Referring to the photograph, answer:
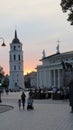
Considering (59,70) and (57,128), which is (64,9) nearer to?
(57,128)

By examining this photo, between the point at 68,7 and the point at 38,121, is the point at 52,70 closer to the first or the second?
the point at 38,121

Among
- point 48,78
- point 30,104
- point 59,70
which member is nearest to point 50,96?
point 30,104

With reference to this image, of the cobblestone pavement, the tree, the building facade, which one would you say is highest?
the building facade

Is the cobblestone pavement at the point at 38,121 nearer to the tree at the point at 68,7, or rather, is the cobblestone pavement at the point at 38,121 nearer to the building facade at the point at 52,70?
the tree at the point at 68,7

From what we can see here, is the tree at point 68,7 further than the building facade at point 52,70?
No

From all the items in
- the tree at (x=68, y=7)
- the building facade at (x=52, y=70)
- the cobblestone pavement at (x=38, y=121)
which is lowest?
the cobblestone pavement at (x=38, y=121)

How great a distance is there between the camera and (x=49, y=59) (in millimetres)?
188125

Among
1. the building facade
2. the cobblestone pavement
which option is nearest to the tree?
the cobblestone pavement

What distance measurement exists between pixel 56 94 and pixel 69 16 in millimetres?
44994

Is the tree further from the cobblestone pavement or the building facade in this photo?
the building facade

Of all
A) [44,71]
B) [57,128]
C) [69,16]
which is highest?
[44,71]

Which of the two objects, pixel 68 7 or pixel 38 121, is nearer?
pixel 68 7

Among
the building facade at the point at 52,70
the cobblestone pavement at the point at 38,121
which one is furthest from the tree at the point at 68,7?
the building facade at the point at 52,70

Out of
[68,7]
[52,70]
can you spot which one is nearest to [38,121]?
[68,7]
